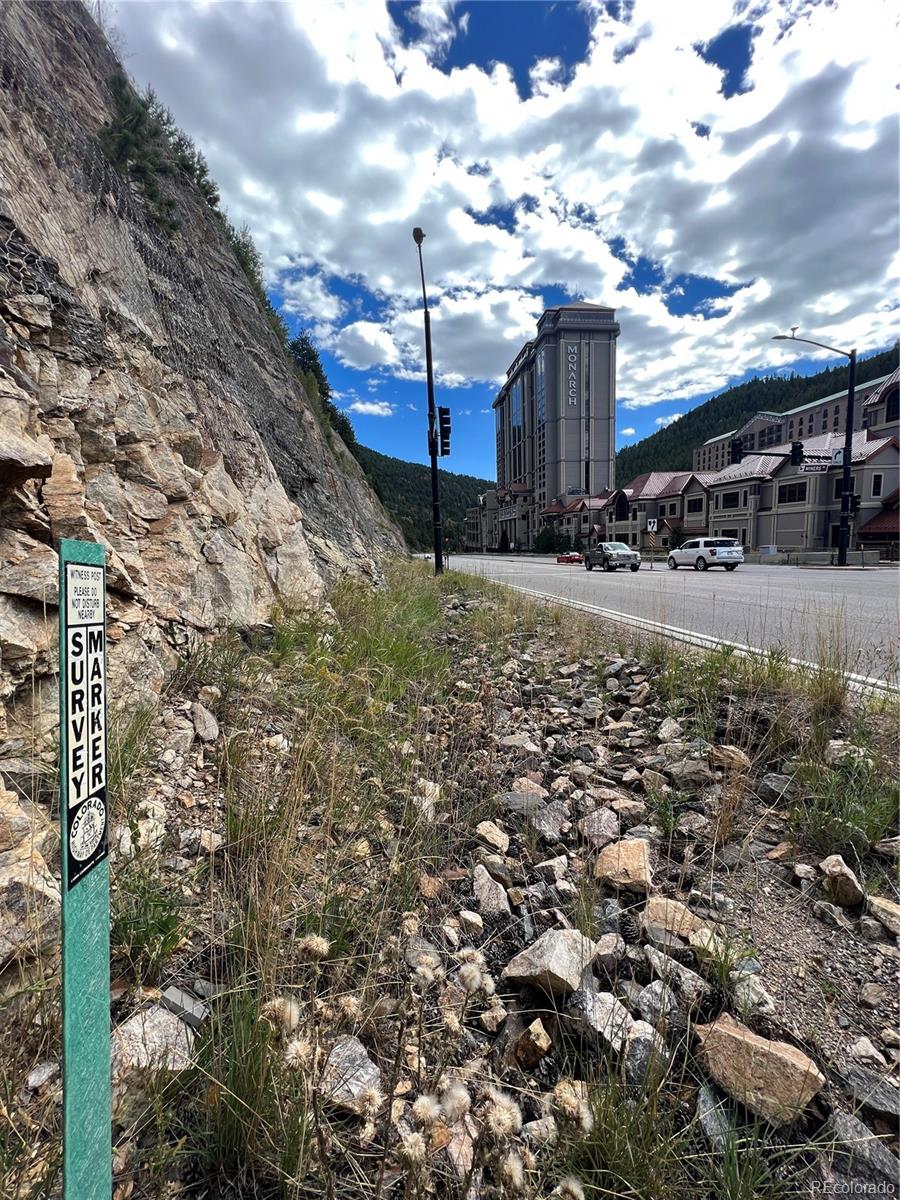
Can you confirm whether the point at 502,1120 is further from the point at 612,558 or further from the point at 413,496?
the point at 413,496

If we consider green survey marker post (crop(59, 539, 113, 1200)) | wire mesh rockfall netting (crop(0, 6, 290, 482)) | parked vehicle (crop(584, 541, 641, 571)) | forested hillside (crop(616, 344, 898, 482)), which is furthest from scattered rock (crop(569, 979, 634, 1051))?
forested hillside (crop(616, 344, 898, 482))

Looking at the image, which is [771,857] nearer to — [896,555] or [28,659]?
[28,659]

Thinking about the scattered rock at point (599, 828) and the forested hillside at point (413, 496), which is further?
the forested hillside at point (413, 496)

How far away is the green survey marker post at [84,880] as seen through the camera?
982 millimetres

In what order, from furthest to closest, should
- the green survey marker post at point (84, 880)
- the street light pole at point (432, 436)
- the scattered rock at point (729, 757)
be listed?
1. the street light pole at point (432, 436)
2. the scattered rock at point (729, 757)
3. the green survey marker post at point (84, 880)

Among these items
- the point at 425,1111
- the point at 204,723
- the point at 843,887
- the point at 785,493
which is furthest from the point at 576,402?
the point at 425,1111

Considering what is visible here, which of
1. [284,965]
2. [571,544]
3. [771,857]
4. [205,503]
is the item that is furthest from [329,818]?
[571,544]

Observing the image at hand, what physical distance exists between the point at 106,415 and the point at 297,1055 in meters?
4.46

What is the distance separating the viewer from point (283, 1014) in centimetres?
139

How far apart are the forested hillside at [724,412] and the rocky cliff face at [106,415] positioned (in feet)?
372

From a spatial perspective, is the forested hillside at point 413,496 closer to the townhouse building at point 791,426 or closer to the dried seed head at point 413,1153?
the townhouse building at point 791,426

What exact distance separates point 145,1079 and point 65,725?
1.08 meters

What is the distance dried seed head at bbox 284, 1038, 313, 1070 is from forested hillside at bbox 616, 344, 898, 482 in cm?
11833

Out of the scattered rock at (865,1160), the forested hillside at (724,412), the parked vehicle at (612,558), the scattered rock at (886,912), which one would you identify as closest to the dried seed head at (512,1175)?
the scattered rock at (865,1160)
